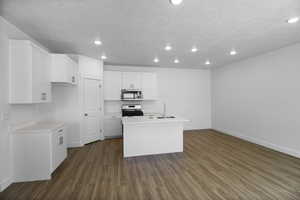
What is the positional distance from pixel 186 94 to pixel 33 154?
17.0ft

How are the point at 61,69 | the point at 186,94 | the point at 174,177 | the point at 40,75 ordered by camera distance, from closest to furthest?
the point at 174,177
the point at 40,75
the point at 61,69
the point at 186,94

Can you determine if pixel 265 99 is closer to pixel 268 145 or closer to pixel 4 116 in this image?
pixel 268 145

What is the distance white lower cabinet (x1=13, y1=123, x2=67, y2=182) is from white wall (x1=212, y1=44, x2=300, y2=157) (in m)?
5.26

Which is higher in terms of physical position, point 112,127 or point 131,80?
point 131,80

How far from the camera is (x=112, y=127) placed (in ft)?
15.5

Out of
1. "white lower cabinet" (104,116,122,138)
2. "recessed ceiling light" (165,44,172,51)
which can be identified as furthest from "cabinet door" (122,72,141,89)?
"recessed ceiling light" (165,44,172,51)

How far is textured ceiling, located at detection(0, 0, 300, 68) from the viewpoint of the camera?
178 cm

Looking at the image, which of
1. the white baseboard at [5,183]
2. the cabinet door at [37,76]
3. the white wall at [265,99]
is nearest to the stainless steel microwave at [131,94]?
the cabinet door at [37,76]

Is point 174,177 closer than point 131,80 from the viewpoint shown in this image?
Yes

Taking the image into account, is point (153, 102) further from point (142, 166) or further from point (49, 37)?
point (49, 37)

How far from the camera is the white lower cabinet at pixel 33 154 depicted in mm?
2254

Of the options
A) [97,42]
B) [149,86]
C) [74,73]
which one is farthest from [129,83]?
[97,42]

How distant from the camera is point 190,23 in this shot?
2.21 m

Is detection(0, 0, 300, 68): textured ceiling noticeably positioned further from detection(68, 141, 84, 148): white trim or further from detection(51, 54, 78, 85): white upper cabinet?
detection(68, 141, 84, 148): white trim
